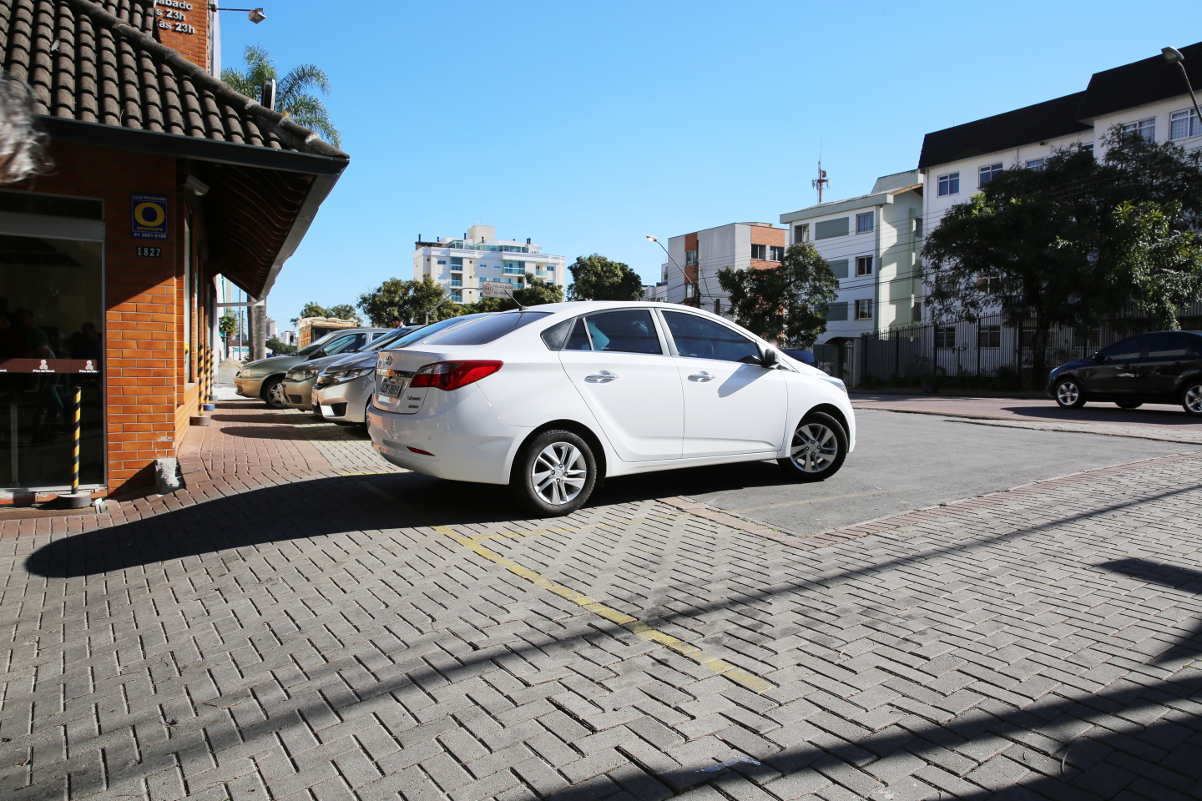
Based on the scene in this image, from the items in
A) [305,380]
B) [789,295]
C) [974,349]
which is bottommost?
[305,380]

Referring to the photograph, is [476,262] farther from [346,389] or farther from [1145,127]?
[346,389]

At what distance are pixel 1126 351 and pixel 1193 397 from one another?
157 cm

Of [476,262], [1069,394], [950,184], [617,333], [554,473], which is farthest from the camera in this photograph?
[476,262]

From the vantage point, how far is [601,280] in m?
74.0

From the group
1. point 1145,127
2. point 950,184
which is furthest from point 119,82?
point 950,184

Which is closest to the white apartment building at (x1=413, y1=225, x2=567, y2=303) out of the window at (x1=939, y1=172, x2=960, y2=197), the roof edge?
the window at (x1=939, y1=172, x2=960, y2=197)

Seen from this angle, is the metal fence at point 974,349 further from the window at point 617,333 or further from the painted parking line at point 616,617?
the painted parking line at point 616,617

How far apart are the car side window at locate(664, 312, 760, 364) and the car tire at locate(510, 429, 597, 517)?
1.35 meters

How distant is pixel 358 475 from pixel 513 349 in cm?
303

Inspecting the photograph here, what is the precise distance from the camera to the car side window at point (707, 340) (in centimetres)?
713

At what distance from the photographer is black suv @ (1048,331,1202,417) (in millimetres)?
15836

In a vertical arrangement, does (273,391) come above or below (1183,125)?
below

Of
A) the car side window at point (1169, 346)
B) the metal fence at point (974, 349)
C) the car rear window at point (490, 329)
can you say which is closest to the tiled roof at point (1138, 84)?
the metal fence at point (974, 349)

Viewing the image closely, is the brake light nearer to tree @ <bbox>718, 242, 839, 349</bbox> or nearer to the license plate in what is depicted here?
the license plate
